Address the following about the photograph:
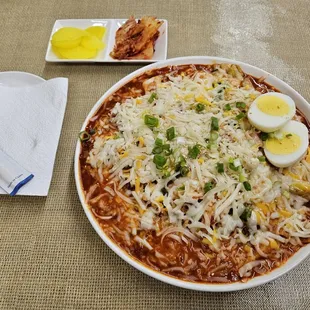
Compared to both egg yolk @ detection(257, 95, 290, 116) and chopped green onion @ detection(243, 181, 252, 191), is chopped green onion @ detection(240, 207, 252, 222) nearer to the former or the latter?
chopped green onion @ detection(243, 181, 252, 191)

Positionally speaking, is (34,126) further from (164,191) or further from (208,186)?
(208,186)

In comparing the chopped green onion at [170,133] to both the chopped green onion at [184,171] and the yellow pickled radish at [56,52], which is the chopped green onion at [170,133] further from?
the yellow pickled radish at [56,52]

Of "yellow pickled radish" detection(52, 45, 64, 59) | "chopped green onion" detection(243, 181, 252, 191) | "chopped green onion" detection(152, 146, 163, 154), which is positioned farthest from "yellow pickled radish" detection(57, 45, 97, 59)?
"chopped green onion" detection(243, 181, 252, 191)

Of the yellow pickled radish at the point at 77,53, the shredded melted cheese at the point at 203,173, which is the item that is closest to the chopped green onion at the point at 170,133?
the shredded melted cheese at the point at 203,173

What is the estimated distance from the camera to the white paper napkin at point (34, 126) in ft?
6.10

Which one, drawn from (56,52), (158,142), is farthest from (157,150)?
(56,52)

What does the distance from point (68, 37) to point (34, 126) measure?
72cm

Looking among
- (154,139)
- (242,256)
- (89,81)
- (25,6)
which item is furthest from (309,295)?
(25,6)

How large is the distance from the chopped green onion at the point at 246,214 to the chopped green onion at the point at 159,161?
43 cm

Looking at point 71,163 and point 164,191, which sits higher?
point 164,191

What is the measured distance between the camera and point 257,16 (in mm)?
2766

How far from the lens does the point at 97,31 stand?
2488 millimetres

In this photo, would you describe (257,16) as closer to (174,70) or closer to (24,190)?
(174,70)

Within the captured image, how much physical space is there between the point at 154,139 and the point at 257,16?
165 cm
